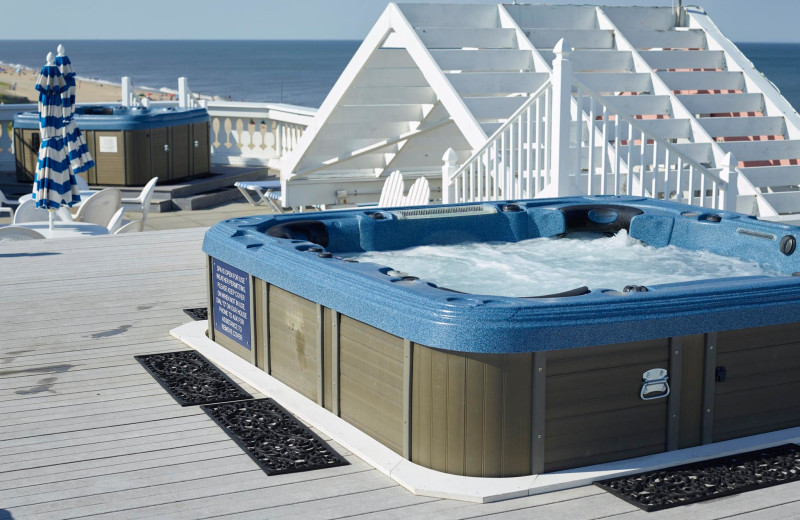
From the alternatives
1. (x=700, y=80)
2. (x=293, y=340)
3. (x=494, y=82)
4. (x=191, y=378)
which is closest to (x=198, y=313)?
(x=191, y=378)

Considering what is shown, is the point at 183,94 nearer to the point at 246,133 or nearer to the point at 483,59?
the point at 246,133

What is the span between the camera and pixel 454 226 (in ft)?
16.8

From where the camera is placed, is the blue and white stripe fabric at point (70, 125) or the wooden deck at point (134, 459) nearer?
the wooden deck at point (134, 459)

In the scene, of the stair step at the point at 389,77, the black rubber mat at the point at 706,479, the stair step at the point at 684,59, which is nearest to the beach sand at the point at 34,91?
the stair step at the point at 389,77

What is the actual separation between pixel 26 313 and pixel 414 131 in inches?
171

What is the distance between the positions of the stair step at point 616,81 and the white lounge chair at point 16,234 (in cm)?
399

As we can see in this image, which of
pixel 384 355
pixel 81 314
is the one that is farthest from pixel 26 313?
pixel 384 355

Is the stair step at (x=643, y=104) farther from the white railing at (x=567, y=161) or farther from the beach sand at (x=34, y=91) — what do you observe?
the beach sand at (x=34, y=91)

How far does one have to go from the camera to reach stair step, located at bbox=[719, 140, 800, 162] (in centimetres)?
715

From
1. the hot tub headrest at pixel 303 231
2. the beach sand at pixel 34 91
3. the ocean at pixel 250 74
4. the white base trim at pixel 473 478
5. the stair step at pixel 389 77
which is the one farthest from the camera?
the ocean at pixel 250 74

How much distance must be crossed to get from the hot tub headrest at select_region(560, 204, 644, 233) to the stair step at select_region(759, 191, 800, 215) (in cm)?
210

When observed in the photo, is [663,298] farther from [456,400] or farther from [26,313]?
[26,313]

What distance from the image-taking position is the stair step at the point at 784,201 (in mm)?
6961

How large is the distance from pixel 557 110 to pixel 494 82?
1089 millimetres
